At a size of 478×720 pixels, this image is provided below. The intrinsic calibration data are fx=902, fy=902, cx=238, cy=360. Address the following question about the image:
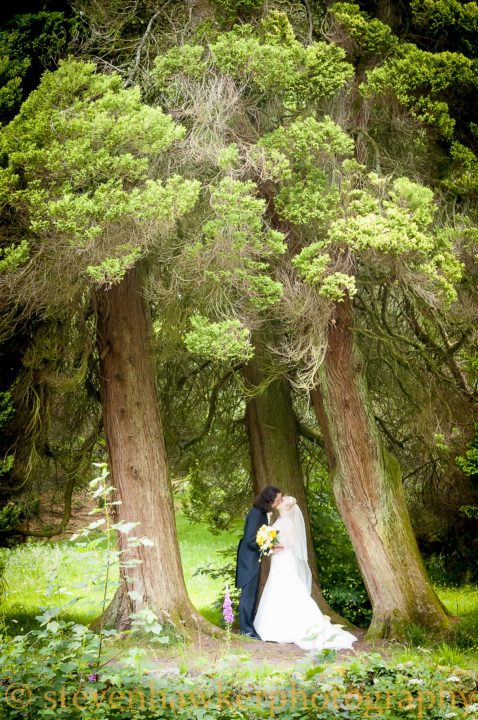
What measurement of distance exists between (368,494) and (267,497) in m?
1.25

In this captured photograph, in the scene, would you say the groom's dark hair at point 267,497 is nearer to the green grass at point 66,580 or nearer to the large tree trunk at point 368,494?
the large tree trunk at point 368,494

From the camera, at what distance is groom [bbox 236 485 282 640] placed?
34.5 ft

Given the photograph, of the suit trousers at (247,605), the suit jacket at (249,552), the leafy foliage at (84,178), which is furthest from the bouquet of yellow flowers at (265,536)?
the leafy foliage at (84,178)

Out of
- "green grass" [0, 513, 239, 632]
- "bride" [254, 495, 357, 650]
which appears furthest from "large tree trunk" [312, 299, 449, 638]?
"green grass" [0, 513, 239, 632]

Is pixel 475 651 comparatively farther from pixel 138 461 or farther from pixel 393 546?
pixel 138 461

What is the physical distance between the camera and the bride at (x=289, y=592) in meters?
10.3

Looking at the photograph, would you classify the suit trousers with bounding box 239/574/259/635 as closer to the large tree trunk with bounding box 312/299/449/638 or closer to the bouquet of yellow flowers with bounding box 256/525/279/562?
the bouquet of yellow flowers with bounding box 256/525/279/562

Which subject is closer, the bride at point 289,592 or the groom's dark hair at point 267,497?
the bride at point 289,592

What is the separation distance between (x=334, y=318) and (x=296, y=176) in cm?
159

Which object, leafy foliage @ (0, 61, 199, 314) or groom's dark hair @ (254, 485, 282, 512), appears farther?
groom's dark hair @ (254, 485, 282, 512)

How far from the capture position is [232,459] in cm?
1309

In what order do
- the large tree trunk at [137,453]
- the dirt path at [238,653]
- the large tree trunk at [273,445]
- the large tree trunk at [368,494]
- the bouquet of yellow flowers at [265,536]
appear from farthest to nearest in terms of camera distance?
the large tree trunk at [273,445]
the bouquet of yellow flowers at [265,536]
the large tree trunk at [368,494]
the large tree trunk at [137,453]
the dirt path at [238,653]

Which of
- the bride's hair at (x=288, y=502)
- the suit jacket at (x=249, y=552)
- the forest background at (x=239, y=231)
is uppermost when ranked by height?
the forest background at (x=239, y=231)

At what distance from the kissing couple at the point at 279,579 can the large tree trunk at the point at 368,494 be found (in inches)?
32.4
